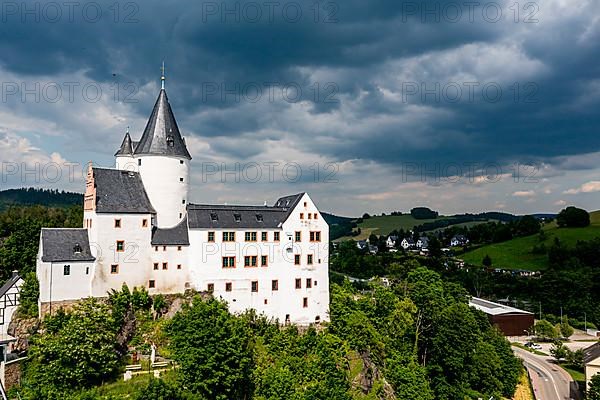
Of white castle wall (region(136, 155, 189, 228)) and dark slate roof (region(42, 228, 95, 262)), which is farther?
white castle wall (region(136, 155, 189, 228))

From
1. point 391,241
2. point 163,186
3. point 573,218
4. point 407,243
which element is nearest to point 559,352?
point 163,186

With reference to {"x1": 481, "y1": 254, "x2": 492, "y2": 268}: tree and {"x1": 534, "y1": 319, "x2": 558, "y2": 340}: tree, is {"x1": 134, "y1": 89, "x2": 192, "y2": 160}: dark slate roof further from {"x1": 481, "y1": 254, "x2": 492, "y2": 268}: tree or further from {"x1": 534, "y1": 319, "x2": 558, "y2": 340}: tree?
{"x1": 481, "y1": 254, "x2": 492, "y2": 268}: tree

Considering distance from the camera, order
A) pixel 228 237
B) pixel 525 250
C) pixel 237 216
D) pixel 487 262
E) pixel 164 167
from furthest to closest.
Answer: pixel 525 250
pixel 487 262
pixel 237 216
pixel 228 237
pixel 164 167

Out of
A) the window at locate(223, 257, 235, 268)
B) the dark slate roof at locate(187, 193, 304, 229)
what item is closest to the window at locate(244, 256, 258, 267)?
the window at locate(223, 257, 235, 268)

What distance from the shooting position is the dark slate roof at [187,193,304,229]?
46250 millimetres

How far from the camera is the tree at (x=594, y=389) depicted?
46256 mm

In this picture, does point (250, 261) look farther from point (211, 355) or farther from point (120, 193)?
point (211, 355)

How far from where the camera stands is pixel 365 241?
187625 millimetres

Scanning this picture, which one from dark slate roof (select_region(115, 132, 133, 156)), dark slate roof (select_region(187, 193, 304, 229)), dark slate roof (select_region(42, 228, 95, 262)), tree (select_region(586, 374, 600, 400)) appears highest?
dark slate roof (select_region(115, 132, 133, 156))

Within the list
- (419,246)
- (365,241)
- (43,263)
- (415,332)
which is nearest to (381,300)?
(415,332)

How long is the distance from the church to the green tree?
983 centimetres

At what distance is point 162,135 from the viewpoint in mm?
46688

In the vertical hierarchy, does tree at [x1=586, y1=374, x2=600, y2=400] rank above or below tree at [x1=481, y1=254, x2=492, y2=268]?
below

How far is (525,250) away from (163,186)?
106m
